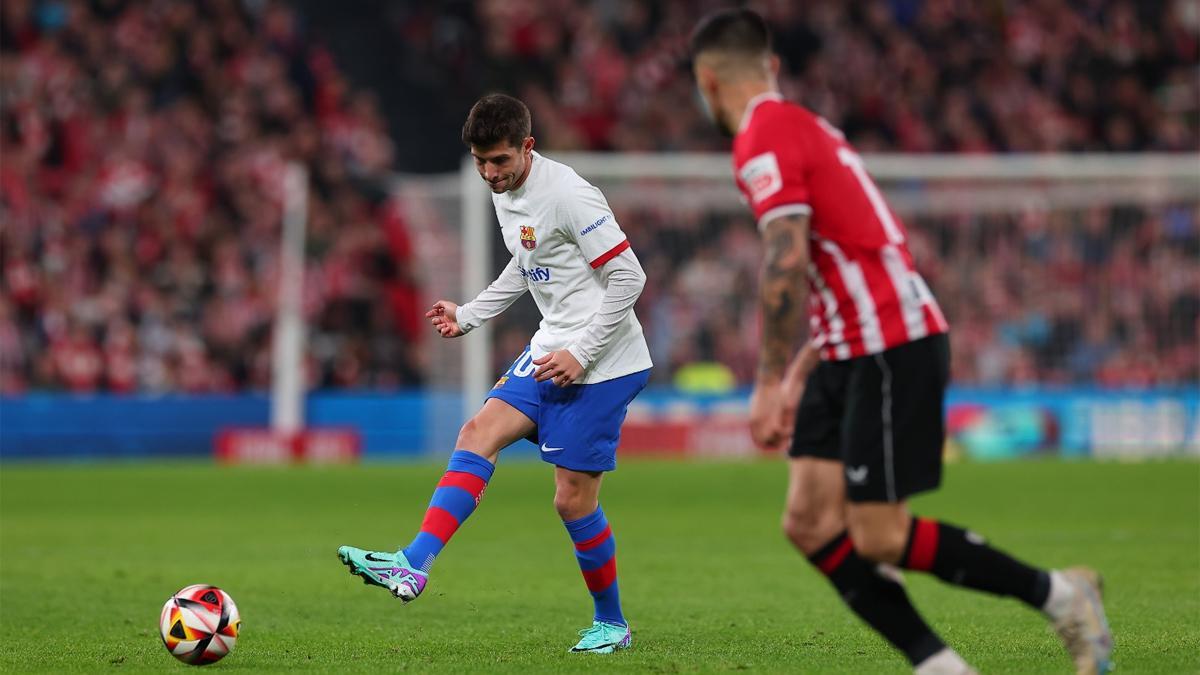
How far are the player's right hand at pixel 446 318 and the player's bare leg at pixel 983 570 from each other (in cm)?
276

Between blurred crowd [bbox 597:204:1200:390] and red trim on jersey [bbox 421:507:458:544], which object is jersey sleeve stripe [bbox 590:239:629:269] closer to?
red trim on jersey [bbox 421:507:458:544]

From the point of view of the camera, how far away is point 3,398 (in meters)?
21.9

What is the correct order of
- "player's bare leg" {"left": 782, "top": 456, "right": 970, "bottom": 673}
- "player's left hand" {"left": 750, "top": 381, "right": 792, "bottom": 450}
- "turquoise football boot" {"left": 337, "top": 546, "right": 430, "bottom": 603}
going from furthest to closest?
1. "turquoise football boot" {"left": 337, "top": 546, "right": 430, "bottom": 603}
2. "player's bare leg" {"left": 782, "top": 456, "right": 970, "bottom": 673}
3. "player's left hand" {"left": 750, "top": 381, "right": 792, "bottom": 450}

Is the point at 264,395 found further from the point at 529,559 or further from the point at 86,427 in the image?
the point at 529,559

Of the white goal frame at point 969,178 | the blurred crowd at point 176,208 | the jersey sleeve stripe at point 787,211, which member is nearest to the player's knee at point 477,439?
the jersey sleeve stripe at point 787,211

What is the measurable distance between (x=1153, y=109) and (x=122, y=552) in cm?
2097

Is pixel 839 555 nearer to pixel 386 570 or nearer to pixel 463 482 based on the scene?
pixel 386 570

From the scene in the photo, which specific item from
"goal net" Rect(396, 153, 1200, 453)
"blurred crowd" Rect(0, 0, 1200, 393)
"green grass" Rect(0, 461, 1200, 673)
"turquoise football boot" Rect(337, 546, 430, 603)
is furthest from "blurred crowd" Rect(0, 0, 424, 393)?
"turquoise football boot" Rect(337, 546, 430, 603)

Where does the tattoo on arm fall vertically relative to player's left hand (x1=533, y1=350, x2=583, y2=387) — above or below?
above

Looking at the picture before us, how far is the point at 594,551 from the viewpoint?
730 cm

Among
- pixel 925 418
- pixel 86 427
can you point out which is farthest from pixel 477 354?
pixel 925 418

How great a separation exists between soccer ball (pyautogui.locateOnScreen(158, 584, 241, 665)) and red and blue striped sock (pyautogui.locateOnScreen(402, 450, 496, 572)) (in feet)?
2.50

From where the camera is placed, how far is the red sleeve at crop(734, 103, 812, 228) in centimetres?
532

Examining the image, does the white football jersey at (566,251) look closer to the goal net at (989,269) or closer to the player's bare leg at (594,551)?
the player's bare leg at (594,551)
